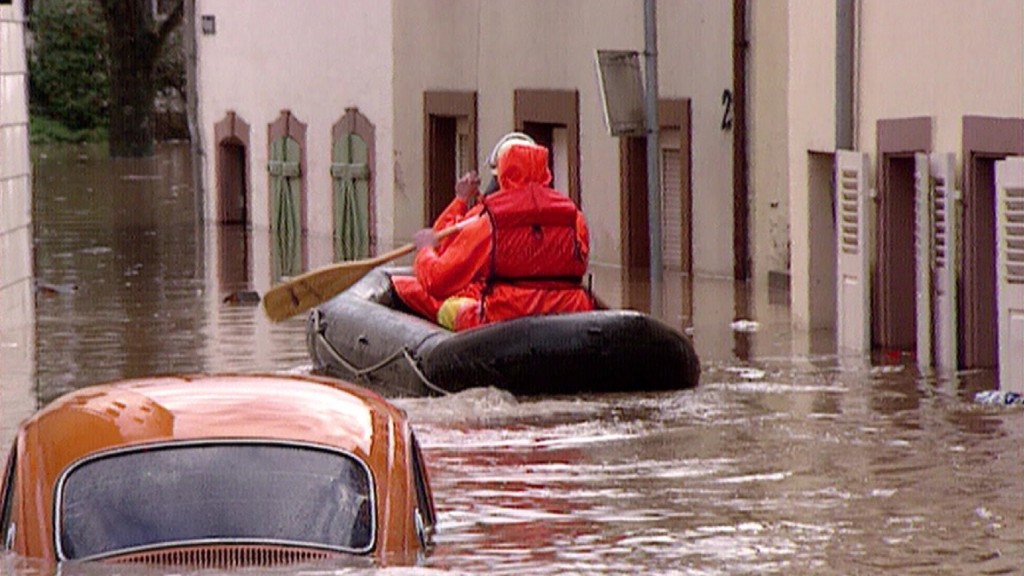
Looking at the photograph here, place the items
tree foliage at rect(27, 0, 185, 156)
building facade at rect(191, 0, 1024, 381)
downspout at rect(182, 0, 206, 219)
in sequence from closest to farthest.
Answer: building facade at rect(191, 0, 1024, 381) → downspout at rect(182, 0, 206, 219) → tree foliage at rect(27, 0, 185, 156)

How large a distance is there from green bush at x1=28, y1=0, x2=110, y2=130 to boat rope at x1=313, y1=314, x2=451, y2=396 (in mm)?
55553

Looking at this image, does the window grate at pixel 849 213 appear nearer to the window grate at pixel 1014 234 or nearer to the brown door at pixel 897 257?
the brown door at pixel 897 257

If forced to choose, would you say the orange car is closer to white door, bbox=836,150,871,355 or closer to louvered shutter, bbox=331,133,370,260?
white door, bbox=836,150,871,355

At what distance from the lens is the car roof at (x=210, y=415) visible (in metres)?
8.62

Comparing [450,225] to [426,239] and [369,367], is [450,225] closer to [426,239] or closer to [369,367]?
[426,239]

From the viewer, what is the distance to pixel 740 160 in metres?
26.4

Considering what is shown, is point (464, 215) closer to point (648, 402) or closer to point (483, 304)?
point (483, 304)

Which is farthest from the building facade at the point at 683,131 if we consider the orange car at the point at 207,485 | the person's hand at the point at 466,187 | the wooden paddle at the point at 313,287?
the orange car at the point at 207,485

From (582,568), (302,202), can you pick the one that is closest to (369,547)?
(582,568)

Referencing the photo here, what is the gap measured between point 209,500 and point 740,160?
18338 mm

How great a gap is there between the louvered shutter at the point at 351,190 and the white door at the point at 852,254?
16.0 metres

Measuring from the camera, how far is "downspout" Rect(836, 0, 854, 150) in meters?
19.6

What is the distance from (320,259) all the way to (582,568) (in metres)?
22.4

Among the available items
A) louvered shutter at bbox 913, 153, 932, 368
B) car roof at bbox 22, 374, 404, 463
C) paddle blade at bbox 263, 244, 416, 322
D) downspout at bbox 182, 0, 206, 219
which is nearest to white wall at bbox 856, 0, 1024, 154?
louvered shutter at bbox 913, 153, 932, 368
